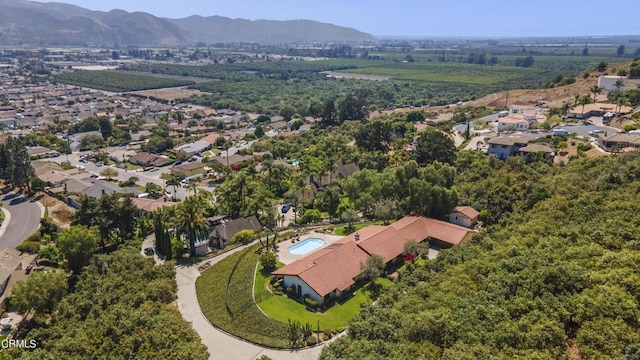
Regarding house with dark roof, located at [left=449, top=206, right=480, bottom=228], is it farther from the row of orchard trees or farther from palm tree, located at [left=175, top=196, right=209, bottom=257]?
the row of orchard trees

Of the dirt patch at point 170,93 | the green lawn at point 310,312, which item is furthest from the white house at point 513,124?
the dirt patch at point 170,93

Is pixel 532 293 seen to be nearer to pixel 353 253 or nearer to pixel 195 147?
pixel 353 253

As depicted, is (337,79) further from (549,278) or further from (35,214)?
(549,278)

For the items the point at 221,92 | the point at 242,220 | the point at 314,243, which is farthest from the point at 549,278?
the point at 221,92

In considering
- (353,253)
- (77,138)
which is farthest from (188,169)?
(353,253)

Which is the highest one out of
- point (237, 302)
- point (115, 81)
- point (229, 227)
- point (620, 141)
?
point (115, 81)

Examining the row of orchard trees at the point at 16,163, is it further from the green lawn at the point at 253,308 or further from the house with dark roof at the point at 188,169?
the green lawn at the point at 253,308
